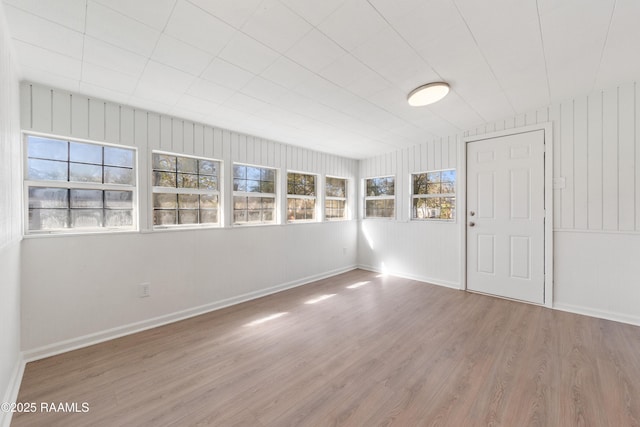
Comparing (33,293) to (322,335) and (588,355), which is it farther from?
(588,355)

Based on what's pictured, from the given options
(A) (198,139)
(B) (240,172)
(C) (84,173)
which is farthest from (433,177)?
(C) (84,173)

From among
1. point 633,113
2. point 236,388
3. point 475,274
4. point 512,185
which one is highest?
point 633,113

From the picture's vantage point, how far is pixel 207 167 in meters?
3.36

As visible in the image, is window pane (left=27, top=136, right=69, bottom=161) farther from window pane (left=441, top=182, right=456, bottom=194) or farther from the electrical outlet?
window pane (left=441, top=182, right=456, bottom=194)

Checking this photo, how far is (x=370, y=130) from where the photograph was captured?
3713 millimetres

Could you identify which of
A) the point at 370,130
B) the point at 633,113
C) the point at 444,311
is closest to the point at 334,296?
the point at 444,311

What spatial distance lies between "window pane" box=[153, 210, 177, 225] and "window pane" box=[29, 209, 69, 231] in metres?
0.74

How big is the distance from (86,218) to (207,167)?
53.6 inches

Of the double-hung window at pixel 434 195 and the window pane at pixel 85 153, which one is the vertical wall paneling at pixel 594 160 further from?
the window pane at pixel 85 153

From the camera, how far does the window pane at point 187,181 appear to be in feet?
10.3

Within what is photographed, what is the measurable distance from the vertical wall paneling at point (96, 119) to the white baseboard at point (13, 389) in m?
2.02

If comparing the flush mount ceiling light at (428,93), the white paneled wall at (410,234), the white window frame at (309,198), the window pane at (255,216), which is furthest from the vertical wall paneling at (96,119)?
the white paneled wall at (410,234)

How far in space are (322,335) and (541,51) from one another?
321 cm

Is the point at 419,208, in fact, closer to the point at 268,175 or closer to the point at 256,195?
the point at 268,175
